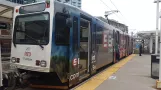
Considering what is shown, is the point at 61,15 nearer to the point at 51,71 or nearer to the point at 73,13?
the point at 73,13

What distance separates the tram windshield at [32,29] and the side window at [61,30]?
1.02 ft

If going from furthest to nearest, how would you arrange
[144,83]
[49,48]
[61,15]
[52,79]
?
[144,83] < [52,79] < [61,15] < [49,48]

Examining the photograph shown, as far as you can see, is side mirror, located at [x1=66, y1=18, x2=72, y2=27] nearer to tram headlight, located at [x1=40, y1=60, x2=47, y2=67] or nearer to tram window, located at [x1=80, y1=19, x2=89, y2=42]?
tram headlight, located at [x1=40, y1=60, x2=47, y2=67]

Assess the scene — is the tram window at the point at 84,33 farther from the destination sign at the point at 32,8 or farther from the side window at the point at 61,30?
the destination sign at the point at 32,8

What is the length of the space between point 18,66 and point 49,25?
5.85 ft

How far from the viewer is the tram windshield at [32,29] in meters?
6.21

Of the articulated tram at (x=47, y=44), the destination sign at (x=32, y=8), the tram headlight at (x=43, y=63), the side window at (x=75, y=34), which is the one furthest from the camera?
the side window at (x=75, y=34)

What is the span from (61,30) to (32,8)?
123cm

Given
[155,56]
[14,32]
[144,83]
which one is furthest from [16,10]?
[155,56]

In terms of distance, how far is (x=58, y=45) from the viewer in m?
6.35

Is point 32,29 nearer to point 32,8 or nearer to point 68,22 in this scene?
point 32,8

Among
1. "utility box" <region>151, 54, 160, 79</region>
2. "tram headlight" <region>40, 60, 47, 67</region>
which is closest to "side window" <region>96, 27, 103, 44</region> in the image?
"utility box" <region>151, 54, 160, 79</region>

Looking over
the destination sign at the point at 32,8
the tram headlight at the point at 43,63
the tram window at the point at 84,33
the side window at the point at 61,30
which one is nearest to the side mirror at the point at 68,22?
the side window at the point at 61,30

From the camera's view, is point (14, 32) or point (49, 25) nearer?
point (49, 25)
